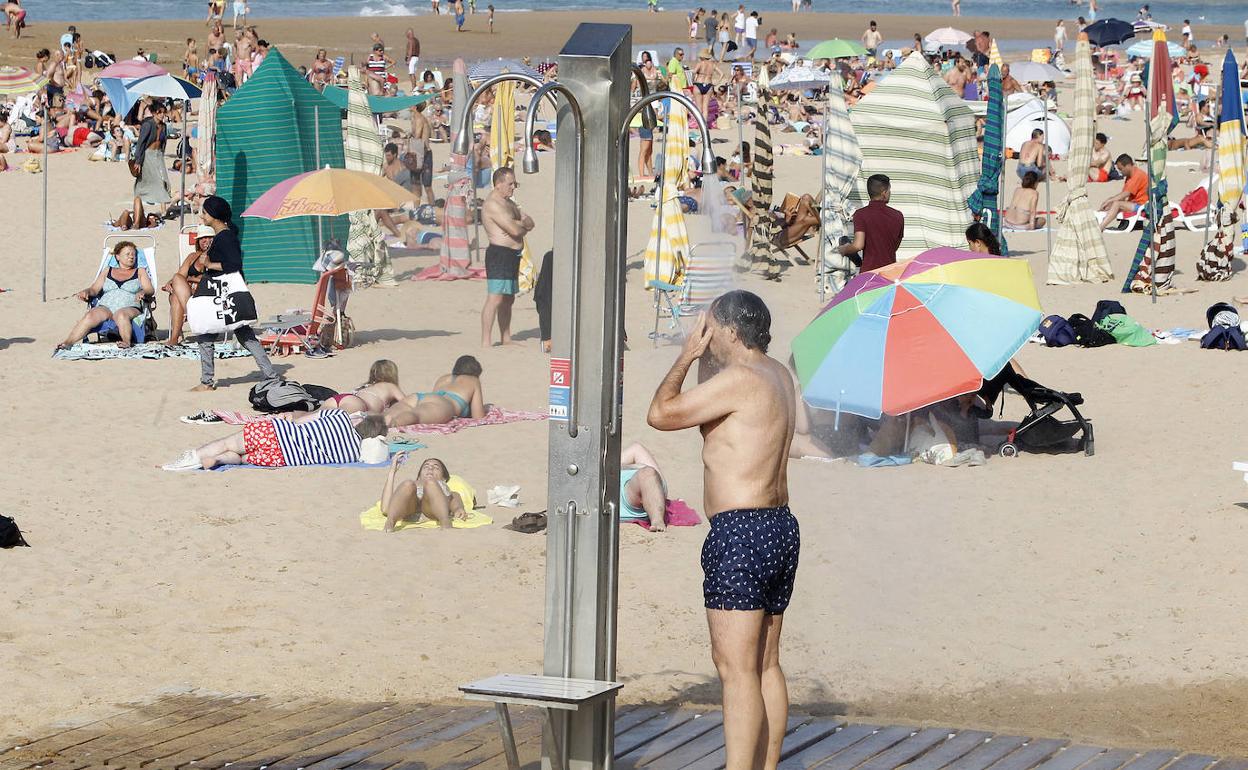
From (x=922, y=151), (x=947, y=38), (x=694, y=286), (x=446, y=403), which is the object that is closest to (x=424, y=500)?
(x=446, y=403)

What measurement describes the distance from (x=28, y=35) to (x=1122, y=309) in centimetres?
3003

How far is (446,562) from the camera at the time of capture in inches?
290

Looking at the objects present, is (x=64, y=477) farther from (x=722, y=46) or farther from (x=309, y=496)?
(x=722, y=46)

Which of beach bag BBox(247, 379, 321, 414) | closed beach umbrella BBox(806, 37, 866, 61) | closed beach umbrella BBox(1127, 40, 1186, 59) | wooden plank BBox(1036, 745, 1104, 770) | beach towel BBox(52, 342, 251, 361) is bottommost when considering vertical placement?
wooden plank BBox(1036, 745, 1104, 770)

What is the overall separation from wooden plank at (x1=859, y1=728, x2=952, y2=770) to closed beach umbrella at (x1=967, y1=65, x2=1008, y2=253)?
972 centimetres

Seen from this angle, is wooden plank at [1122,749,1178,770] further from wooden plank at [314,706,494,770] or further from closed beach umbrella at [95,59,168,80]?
closed beach umbrella at [95,59,168,80]

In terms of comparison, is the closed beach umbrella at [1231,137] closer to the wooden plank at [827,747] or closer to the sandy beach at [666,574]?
the sandy beach at [666,574]

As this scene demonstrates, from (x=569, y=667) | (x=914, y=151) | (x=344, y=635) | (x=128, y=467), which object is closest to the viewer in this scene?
(x=569, y=667)

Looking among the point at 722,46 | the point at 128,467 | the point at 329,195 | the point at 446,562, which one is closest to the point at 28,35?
the point at 722,46

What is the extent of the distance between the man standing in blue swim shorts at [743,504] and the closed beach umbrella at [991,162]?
1037 cm

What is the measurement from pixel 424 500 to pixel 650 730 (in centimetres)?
300

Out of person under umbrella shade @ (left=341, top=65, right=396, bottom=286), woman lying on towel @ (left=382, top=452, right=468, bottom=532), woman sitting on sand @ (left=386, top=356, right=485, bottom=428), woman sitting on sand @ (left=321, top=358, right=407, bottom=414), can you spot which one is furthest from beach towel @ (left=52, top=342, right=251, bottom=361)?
woman lying on towel @ (left=382, top=452, right=468, bottom=532)

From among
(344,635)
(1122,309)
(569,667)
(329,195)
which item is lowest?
(344,635)

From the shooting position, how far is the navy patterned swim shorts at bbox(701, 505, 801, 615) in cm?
426
